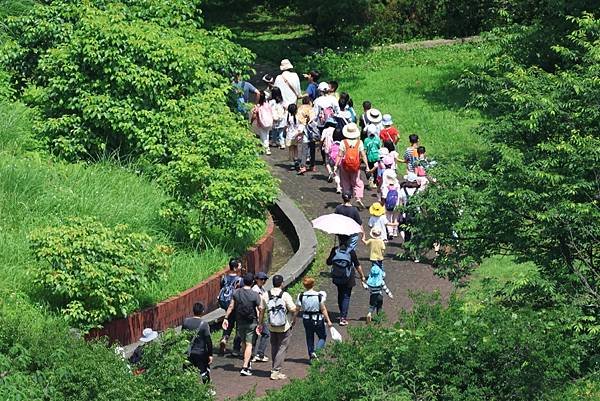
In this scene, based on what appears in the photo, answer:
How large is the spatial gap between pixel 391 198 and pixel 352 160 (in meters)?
1.26

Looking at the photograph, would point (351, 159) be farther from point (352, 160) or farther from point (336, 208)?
point (336, 208)

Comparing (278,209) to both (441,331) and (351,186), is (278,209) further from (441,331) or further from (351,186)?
(441,331)

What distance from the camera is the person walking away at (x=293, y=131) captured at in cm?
2575

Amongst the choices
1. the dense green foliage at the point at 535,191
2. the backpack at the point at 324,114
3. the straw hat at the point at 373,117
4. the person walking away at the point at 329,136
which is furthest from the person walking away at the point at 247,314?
the backpack at the point at 324,114

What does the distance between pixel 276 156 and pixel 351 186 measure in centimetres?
339

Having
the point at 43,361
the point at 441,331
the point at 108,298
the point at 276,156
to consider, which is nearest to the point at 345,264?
the point at 108,298

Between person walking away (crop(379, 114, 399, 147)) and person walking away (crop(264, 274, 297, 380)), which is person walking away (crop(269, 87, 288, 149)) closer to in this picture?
person walking away (crop(379, 114, 399, 147))

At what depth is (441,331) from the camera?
47.7 feet

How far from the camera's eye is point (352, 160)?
23.5 m

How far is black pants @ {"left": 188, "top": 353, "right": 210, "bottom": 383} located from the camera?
1656 centimetres

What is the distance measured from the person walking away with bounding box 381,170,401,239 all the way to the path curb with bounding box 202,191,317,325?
1241mm

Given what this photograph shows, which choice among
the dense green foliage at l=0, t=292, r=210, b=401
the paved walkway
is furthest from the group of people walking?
the dense green foliage at l=0, t=292, r=210, b=401

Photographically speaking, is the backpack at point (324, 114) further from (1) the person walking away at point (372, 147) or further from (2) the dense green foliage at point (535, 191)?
(2) the dense green foliage at point (535, 191)

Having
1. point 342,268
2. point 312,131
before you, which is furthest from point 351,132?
point 342,268
